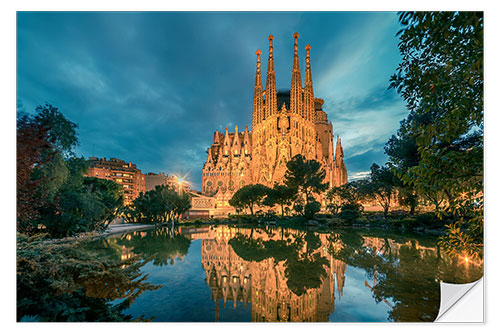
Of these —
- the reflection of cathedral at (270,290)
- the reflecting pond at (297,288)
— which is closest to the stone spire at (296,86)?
the reflecting pond at (297,288)

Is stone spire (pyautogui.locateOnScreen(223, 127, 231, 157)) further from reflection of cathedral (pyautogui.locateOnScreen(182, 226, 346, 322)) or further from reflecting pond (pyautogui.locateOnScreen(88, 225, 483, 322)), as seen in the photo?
reflection of cathedral (pyautogui.locateOnScreen(182, 226, 346, 322))

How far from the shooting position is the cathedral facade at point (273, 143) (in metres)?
50.4

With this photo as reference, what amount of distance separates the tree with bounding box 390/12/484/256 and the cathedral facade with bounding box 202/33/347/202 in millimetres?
42879

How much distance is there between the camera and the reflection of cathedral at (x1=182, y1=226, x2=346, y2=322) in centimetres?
364

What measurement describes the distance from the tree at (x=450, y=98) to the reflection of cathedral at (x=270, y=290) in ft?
7.71

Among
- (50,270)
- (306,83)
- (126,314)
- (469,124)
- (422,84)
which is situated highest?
(306,83)

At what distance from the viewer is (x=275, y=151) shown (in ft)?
166

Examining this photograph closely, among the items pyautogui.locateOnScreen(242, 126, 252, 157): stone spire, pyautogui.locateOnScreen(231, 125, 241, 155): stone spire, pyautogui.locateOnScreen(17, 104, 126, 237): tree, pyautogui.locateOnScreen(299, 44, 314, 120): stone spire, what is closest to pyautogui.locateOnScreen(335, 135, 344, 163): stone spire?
pyautogui.locateOnScreen(299, 44, 314, 120): stone spire

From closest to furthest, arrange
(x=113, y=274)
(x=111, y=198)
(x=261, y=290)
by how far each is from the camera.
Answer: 1. (x=113, y=274)
2. (x=261, y=290)
3. (x=111, y=198)

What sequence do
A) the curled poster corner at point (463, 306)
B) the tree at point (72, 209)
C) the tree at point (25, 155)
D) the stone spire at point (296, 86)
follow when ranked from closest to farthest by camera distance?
the curled poster corner at point (463, 306) → the tree at point (25, 155) → the tree at point (72, 209) → the stone spire at point (296, 86)

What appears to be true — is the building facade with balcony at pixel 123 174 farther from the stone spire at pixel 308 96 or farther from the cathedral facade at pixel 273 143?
the stone spire at pixel 308 96
